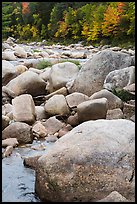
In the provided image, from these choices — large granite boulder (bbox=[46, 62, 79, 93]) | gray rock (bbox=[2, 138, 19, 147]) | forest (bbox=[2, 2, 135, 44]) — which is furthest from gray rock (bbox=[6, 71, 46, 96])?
forest (bbox=[2, 2, 135, 44])

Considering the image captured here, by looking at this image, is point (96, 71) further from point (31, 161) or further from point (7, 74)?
point (31, 161)

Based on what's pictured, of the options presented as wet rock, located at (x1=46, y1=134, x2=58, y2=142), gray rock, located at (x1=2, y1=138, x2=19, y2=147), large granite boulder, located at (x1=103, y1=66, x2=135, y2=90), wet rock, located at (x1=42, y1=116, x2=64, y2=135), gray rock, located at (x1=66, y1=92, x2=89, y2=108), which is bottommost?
wet rock, located at (x1=46, y1=134, x2=58, y2=142)

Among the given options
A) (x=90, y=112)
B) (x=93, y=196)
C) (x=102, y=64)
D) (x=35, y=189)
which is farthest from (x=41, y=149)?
(x=102, y=64)

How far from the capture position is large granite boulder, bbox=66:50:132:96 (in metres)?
10.2

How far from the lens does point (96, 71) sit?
10336mm

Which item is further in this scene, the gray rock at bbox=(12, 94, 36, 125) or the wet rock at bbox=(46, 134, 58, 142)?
→ the gray rock at bbox=(12, 94, 36, 125)

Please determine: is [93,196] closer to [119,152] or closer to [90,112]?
[119,152]

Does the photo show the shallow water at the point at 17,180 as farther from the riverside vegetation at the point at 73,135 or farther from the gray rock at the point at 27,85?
the gray rock at the point at 27,85

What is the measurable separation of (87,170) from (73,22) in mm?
34985

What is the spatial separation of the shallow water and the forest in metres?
21.2

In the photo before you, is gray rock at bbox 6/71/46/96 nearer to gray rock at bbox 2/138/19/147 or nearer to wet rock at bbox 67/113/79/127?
wet rock at bbox 67/113/79/127

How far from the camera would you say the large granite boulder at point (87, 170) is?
14.6 ft

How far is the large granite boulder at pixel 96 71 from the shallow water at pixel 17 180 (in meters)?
4.09

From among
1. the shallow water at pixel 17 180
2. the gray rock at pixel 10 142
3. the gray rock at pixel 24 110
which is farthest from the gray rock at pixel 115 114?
the shallow water at pixel 17 180
